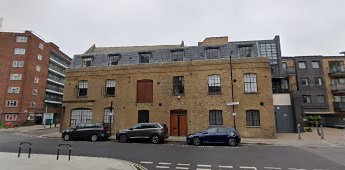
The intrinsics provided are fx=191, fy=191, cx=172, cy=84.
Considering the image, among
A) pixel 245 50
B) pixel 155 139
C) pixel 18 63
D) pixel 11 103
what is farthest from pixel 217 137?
pixel 18 63

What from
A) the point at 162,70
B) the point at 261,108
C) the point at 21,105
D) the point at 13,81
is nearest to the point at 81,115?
the point at 162,70

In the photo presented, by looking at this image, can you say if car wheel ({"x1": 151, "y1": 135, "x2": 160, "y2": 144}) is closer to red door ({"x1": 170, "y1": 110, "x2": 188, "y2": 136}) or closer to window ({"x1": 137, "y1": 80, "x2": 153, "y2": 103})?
red door ({"x1": 170, "y1": 110, "x2": 188, "y2": 136})

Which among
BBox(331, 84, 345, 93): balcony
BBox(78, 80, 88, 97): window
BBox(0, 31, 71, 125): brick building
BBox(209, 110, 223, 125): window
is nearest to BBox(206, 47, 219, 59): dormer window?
BBox(209, 110, 223, 125): window

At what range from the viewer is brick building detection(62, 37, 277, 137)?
18.6 m

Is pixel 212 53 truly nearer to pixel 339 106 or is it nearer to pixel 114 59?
pixel 114 59

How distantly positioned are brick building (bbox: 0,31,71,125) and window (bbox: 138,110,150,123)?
1117 inches

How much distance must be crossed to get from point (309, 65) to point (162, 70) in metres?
31.4

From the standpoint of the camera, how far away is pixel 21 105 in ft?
121

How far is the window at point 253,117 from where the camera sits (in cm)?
1834

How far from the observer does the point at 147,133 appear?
15.8m

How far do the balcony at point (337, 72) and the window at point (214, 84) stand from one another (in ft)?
95.5

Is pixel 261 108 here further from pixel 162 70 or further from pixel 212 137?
pixel 162 70

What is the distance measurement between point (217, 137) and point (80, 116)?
52.5ft

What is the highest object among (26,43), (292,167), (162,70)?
(26,43)
